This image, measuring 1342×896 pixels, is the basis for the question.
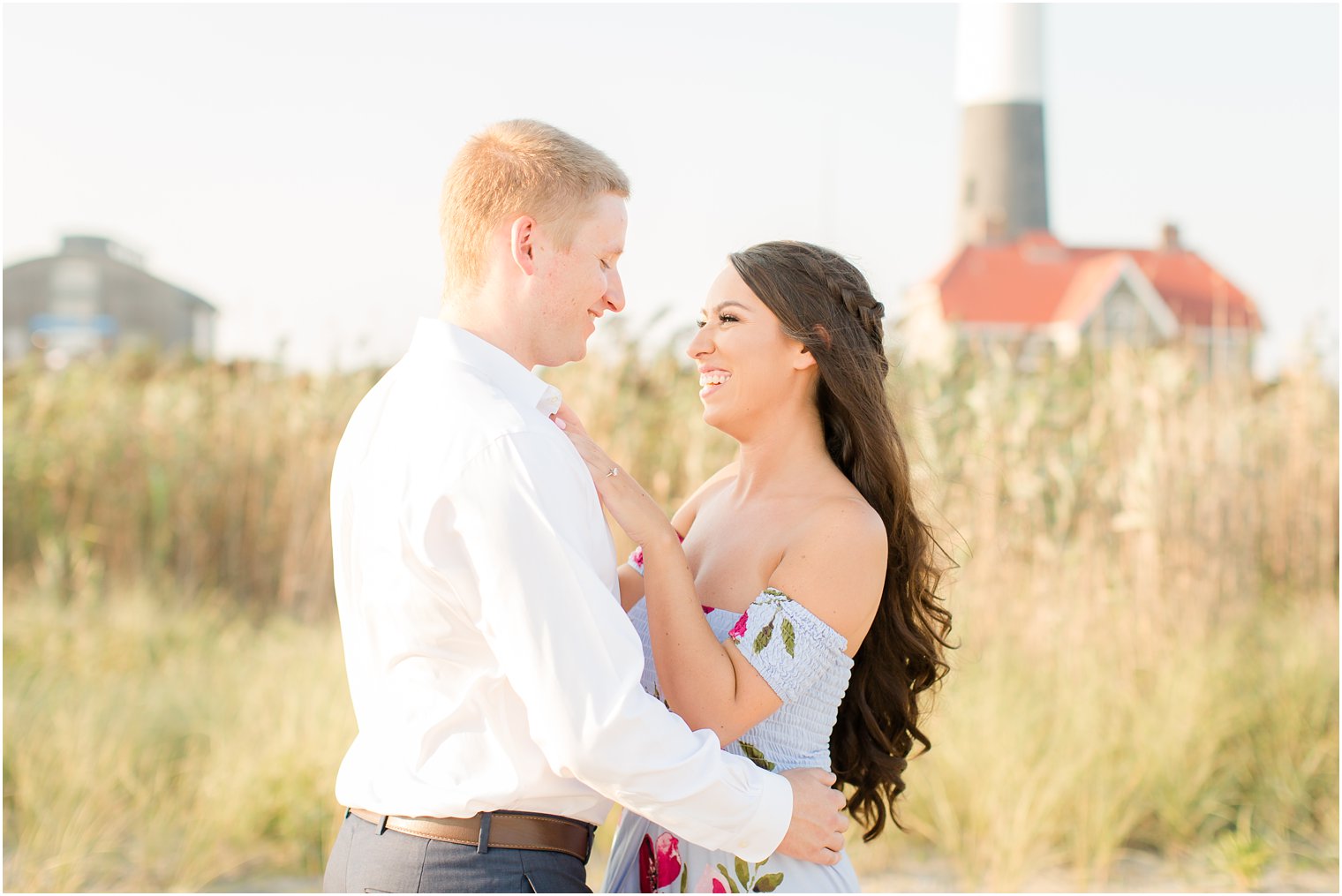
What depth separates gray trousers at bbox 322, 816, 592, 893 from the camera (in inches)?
83.7

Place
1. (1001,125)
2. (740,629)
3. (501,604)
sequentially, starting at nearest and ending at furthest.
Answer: (501,604) < (740,629) < (1001,125)

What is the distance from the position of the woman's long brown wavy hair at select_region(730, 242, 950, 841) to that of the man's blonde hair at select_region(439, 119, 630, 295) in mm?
595

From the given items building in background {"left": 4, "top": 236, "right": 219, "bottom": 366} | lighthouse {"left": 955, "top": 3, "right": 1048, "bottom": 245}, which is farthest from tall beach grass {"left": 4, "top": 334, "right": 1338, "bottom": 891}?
building in background {"left": 4, "top": 236, "right": 219, "bottom": 366}

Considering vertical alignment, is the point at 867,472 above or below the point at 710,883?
above

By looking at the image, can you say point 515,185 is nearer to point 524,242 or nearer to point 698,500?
point 524,242

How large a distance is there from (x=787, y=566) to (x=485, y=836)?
820mm

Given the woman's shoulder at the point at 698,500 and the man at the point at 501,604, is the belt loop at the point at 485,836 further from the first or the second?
the woman's shoulder at the point at 698,500

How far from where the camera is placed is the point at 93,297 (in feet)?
143

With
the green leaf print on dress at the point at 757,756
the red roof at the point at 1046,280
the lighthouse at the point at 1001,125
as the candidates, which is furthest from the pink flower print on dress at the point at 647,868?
the lighthouse at the point at 1001,125

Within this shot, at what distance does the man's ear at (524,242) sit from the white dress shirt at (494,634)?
168mm

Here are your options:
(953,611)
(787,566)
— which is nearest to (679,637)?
(787,566)

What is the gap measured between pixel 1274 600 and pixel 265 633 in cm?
562

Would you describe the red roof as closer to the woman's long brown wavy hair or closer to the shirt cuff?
the woman's long brown wavy hair

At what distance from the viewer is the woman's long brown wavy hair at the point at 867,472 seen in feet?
9.27
